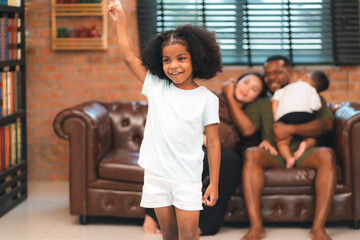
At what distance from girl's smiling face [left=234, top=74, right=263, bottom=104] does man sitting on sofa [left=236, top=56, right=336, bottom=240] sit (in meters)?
0.06

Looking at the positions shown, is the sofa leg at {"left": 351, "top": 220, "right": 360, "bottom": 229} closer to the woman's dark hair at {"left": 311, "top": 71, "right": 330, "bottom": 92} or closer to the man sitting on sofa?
the man sitting on sofa

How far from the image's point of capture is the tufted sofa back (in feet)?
12.9

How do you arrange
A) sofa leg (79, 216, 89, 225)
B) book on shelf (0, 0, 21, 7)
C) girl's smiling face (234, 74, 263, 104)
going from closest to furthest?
1. sofa leg (79, 216, 89, 225)
2. girl's smiling face (234, 74, 263, 104)
3. book on shelf (0, 0, 21, 7)

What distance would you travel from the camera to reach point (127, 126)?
3.97 meters

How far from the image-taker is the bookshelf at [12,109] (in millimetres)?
3773

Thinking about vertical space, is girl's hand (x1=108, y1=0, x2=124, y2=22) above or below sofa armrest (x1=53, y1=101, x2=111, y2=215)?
above

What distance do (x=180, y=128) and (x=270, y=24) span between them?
2.60 m

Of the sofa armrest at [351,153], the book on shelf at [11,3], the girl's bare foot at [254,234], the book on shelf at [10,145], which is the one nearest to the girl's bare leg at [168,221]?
the girl's bare foot at [254,234]

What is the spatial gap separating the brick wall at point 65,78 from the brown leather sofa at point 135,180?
1022 millimetres

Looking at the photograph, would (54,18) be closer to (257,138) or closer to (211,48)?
(257,138)

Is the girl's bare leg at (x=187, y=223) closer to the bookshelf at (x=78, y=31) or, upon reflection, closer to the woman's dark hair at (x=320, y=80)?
the woman's dark hair at (x=320, y=80)

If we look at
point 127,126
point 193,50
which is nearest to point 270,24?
point 127,126

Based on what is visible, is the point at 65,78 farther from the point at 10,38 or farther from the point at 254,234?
the point at 254,234

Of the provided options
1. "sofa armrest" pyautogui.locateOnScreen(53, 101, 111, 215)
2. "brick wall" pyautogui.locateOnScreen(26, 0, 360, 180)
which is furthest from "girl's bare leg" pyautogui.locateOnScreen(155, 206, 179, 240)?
"brick wall" pyautogui.locateOnScreen(26, 0, 360, 180)
